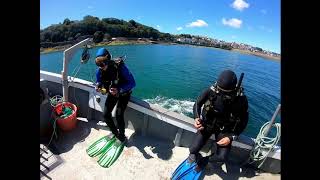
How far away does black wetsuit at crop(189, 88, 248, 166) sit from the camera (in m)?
3.75

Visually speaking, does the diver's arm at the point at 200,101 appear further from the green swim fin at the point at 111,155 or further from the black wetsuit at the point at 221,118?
the green swim fin at the point at 111,155

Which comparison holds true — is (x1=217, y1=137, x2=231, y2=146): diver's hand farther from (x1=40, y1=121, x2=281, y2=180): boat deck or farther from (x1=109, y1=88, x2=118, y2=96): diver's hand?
(x1=109, y1=88, x2=118, y2=96): diver's hand

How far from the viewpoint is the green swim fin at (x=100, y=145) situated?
15.0ft

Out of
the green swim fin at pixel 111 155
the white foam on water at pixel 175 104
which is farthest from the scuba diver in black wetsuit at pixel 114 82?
the white foam on water at pixel 175 104

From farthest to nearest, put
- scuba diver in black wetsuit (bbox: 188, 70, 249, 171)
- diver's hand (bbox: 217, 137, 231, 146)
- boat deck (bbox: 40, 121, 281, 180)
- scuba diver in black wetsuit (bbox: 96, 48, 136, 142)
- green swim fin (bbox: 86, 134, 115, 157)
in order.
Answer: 1. green swim fin (bbox: 86, 134, 115, 157)
2. scuba diver in black wetsuit (bbox: 96, 48, 136, 142)
3. boat deck (bbox: 40, 121, 281, 180)
4. diver's hand (bbox: 217, 137, 231, 146)
5. scuba diver in black wetsuit (bbox: 188, 70, 249, 171)

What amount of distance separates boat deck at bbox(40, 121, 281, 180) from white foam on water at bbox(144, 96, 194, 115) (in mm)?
5568

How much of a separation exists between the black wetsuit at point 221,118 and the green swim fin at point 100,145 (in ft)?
5.42

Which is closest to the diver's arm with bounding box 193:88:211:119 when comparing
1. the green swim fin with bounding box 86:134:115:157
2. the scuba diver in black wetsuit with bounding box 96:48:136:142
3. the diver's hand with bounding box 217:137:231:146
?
the diver's hand with bounding box 217:137:231:146

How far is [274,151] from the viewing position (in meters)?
4.13
